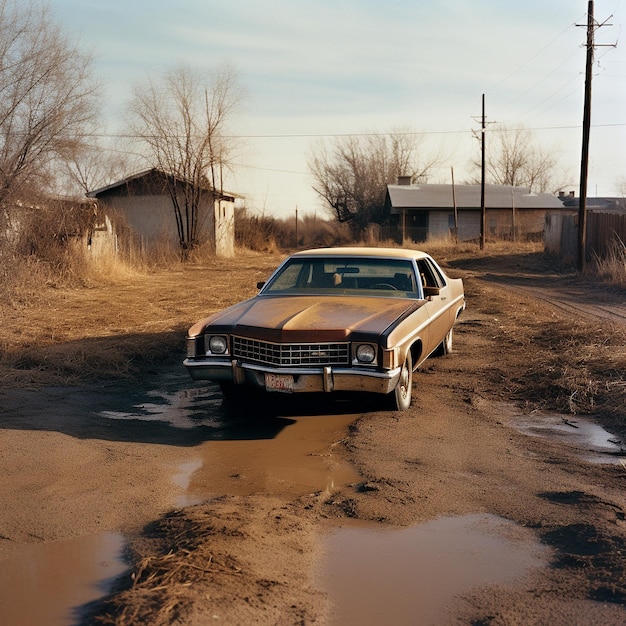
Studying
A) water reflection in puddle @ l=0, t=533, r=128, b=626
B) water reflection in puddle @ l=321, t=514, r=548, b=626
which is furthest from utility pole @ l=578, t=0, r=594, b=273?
water reflection in puddle @ l=0, t=533, r=128, b=626

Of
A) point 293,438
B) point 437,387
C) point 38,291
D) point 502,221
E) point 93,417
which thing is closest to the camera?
point 293,438

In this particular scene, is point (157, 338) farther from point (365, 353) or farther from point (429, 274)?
point (365, 353)

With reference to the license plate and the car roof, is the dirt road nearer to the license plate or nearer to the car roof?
the license plate

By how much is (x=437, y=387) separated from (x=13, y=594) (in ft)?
17.4

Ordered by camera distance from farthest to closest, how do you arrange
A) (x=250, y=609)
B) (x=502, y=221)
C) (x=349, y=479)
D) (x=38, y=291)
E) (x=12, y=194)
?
(x=502, y=221), (x=38, y=291), (x=12, y=194), (x=349, y=479), (x=250, y=609)

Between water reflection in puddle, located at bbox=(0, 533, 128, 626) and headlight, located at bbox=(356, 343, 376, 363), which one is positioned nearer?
water reflection in puddle, located at bbox=(0, 533, 128, 626)

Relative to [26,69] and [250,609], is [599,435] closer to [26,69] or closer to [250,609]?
[250,609]

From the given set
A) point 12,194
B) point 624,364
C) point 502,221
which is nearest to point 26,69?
point 12,194

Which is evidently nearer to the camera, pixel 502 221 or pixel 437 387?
pixel 437 387

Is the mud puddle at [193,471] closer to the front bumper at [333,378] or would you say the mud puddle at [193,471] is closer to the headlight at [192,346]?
the front bumper at [333,378]

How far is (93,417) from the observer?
6.95m

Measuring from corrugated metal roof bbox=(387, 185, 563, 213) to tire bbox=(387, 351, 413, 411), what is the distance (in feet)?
145

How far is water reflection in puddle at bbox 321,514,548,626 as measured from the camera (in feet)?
11.3

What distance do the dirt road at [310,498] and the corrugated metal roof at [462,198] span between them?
4387 centimetres
